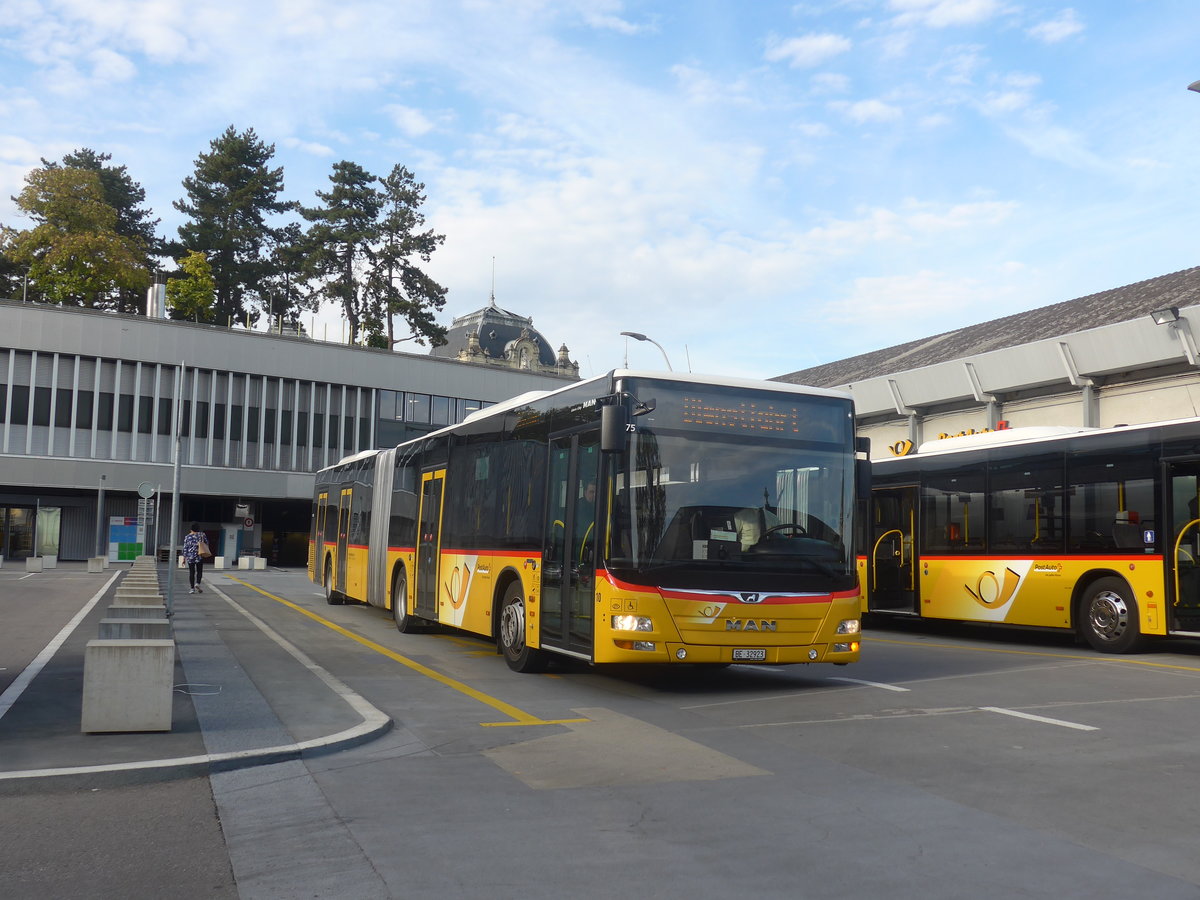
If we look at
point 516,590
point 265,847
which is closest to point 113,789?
point 265,847

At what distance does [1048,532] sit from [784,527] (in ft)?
23.7

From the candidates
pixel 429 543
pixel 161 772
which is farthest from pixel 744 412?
pixel 429 543

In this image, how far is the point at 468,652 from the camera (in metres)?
14.8

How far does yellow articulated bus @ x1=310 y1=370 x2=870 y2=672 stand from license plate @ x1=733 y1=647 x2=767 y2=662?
0.01 m

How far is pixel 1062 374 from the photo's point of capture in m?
26.2

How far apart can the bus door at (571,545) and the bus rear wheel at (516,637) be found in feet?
1.99

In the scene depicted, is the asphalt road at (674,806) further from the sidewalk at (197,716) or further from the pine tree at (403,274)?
the pine tree at (403,274)

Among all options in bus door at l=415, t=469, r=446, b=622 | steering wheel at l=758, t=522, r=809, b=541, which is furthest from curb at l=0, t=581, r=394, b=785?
bus door at l=415, t=469, r=446, b=622

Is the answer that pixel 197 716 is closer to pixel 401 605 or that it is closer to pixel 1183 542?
pixel 401 605

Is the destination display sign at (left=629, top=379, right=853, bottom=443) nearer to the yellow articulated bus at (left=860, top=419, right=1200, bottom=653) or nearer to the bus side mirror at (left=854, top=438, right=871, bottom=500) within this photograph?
the bus side mirror at (left=854, top=438, right=871, bottom=500)

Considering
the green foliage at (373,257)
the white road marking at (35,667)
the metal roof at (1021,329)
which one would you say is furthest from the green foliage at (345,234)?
the white road marking at (35,667)

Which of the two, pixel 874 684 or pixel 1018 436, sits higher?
pixel 1018 436

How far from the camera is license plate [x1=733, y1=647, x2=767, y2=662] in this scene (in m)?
10.4

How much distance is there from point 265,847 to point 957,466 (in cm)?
1456
